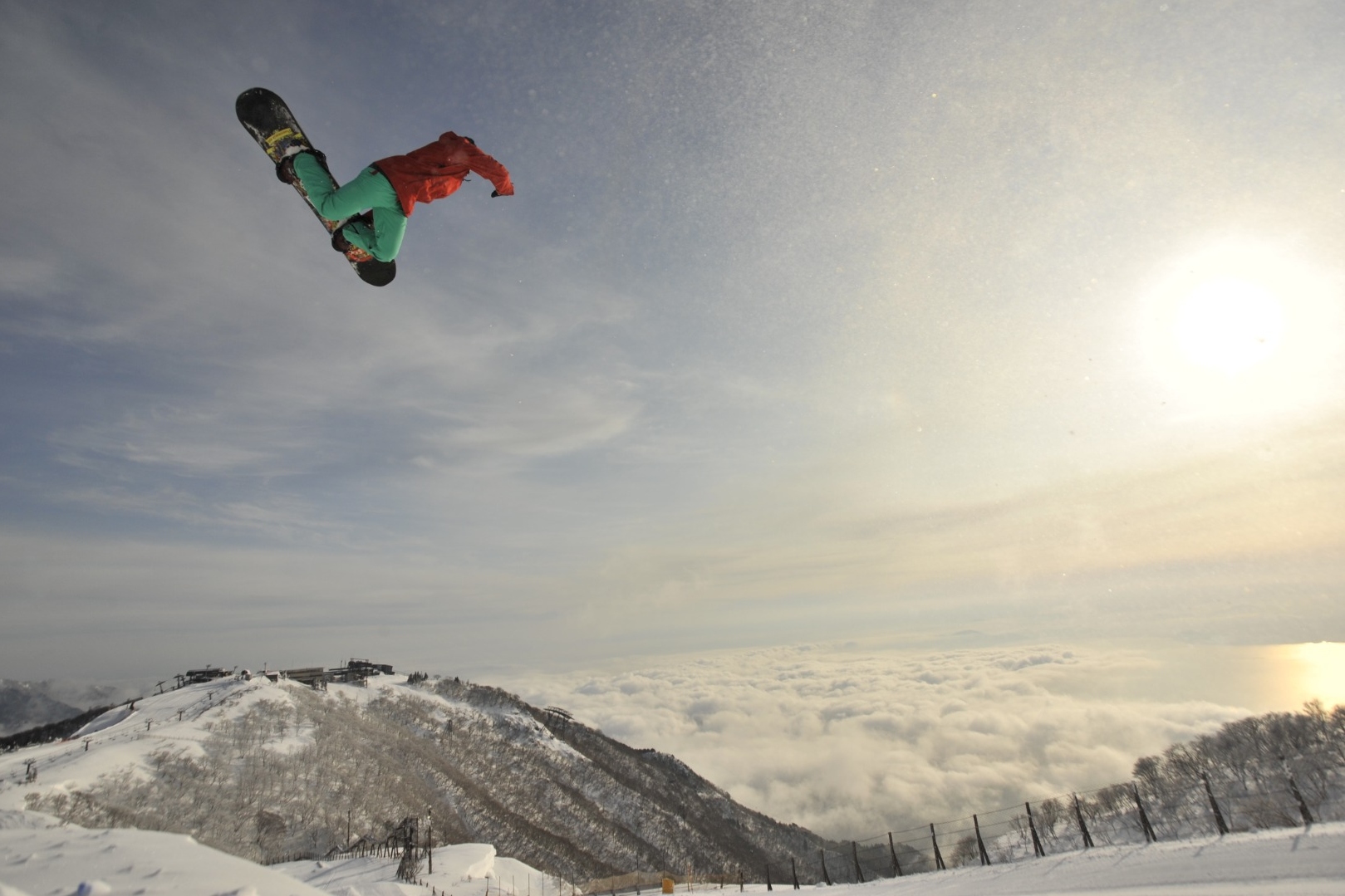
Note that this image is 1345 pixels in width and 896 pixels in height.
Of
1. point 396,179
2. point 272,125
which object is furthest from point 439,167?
point 272,125

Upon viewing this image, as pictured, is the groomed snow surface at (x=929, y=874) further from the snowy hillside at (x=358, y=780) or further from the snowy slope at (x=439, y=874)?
the snowy hillside at (x=358, y=780)

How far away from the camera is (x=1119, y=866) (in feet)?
34.2

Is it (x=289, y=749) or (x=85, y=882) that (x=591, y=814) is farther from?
(x=85, y=882)

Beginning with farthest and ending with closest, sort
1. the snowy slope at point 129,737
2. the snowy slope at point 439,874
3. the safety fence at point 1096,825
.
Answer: the snowy slope at point 129,737
the snowy slope at point 439,874
the safety fence at point 1096,825

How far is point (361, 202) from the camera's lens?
6.27m

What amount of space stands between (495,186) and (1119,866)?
1522 cm

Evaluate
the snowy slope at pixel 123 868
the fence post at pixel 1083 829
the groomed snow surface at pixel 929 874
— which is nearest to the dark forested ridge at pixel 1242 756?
the fence post at pixel 1083 829

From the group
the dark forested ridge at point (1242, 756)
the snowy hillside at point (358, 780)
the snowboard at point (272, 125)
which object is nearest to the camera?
the snowboard at point (272, 125)

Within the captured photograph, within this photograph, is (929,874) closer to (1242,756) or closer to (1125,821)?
(1125,821)

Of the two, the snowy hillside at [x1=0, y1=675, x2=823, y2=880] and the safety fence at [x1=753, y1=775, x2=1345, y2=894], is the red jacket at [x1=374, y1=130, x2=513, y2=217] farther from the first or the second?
the snowy hillside at [x1=0, y1=675, x2=823, y2=880]

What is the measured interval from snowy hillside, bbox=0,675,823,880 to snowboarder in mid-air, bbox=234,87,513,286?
99.5 feet

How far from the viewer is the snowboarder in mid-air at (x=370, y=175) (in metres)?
6.19

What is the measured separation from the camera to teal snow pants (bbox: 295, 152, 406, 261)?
6219mm

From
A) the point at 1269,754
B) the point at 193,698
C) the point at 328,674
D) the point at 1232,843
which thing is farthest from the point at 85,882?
the point at 328,674
